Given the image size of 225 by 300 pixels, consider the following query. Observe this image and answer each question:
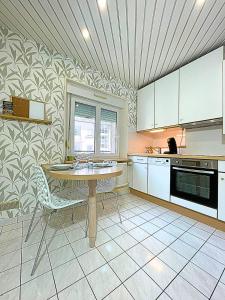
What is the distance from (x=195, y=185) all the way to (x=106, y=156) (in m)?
1.64

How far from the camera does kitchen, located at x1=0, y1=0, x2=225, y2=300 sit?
1.12 meters

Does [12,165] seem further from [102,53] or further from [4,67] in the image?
[102,53]

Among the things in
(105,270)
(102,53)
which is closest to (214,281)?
(105,270)

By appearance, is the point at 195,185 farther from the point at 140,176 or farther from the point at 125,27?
the point at 125,27

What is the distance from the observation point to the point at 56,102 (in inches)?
86.9

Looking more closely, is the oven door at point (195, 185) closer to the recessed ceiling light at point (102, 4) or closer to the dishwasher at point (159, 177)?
the dishwasher at point (159, 177)

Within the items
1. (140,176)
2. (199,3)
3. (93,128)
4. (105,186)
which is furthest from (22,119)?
(199,3)

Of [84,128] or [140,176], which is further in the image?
[140,176]

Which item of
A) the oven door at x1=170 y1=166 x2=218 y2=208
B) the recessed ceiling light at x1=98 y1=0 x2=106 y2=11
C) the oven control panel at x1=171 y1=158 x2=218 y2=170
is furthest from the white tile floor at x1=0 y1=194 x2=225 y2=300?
the recessed ceiling light at x1=98 y1=0 x2=106 y2=11

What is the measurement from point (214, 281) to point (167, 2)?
237 cm

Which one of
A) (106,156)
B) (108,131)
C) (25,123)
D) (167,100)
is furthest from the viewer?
(108,131)

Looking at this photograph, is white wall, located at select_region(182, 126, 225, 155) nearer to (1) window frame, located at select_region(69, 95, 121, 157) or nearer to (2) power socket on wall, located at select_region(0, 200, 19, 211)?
(1) window frame, located at select_region(69, 95, 121, 157)

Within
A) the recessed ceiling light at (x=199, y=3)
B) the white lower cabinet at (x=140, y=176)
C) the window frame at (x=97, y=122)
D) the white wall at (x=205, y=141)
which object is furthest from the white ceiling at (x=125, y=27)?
the white lower cabinet at (x=140, y=176)

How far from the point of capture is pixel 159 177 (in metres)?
2.44
